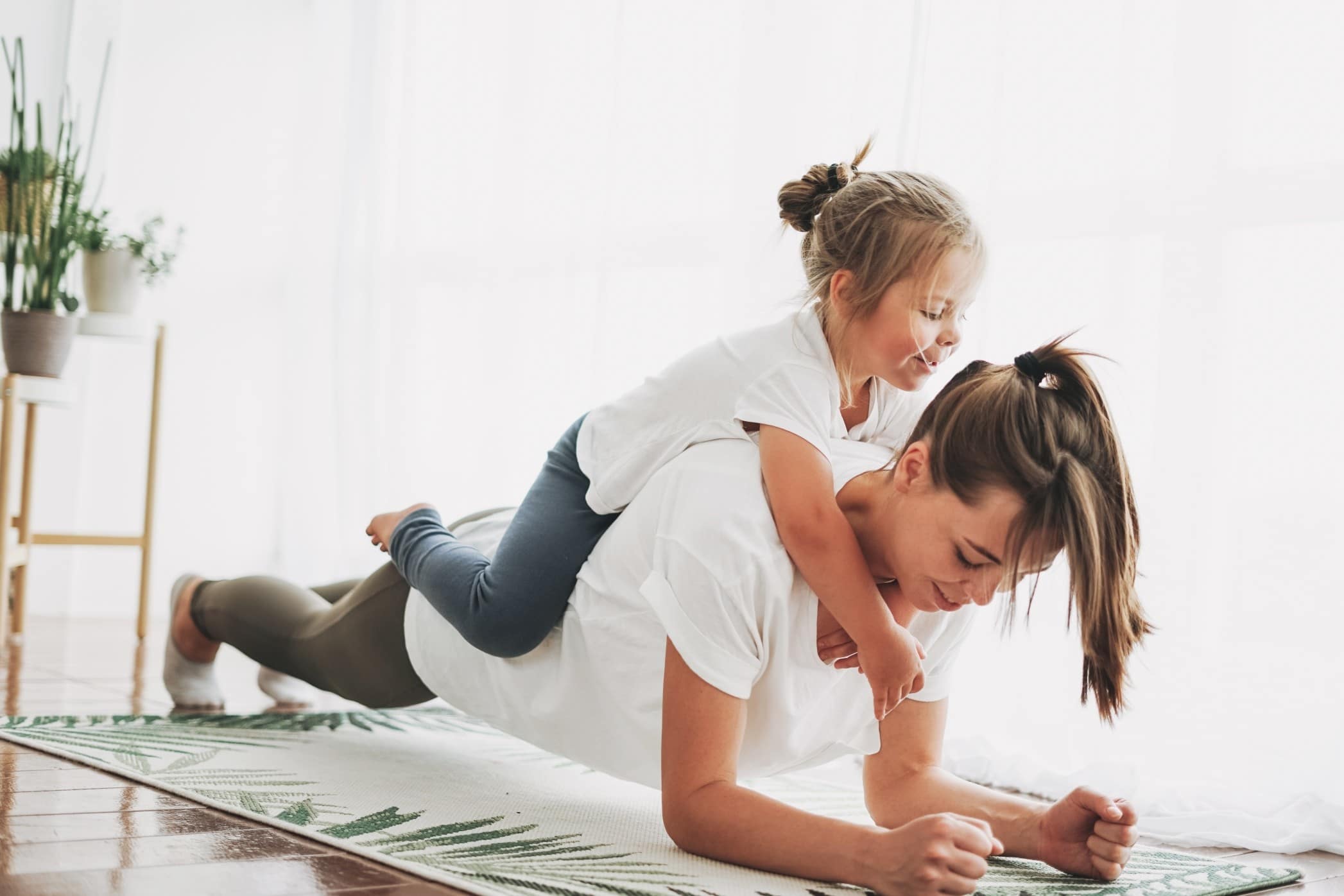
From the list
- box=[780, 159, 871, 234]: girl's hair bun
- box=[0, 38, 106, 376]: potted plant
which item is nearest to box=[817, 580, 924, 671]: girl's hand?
box=[780, 159, 871, 234]: girl's hair bun

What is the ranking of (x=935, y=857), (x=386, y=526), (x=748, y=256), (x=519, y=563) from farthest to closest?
(x=748, y=256) → (x=386, y=526) → (x=519, y=563) → (x=935, y=857)

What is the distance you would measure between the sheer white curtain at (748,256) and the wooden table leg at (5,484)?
1105 millimetres

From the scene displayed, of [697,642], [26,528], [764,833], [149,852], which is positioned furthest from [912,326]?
[26,528]

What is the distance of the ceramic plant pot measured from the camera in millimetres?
2840

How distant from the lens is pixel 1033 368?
1165 mm

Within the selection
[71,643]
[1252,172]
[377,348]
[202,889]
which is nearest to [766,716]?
[202,889]

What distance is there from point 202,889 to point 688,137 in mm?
2232

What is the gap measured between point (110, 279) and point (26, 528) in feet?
2.11

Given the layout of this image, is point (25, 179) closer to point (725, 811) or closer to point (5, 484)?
point (5, 484)

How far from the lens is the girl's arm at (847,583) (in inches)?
45.4

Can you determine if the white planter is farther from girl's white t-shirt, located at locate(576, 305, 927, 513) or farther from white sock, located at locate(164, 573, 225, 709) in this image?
girl's white t-shirt, located at locate(576, 305, 927, 513)

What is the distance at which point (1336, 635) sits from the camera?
169 cm

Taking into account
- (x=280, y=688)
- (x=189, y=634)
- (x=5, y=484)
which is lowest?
(x=280, y=688)

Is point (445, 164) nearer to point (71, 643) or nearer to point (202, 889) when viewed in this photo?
point (71, 643)
